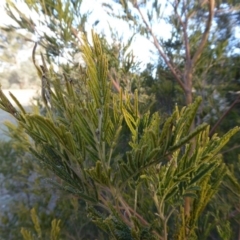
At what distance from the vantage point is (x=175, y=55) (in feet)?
8.21

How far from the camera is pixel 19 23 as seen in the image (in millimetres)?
1727

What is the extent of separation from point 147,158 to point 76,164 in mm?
198

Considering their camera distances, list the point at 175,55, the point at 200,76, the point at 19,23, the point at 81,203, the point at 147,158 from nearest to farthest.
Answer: the point at 147,158
the point at 19,23
the point at 200,76
the point at 175,55
the point at 81,203

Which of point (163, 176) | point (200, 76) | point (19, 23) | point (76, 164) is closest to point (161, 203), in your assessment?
point (163, 176)

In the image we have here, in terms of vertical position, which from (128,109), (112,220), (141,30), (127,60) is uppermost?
(141,30)

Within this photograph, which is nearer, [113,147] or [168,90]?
[113,147]

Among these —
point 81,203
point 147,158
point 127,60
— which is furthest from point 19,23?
point 81,203

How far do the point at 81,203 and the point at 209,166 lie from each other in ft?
8.15

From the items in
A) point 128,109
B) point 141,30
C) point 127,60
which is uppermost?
point 141,30

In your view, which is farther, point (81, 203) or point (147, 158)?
point (81, 203)

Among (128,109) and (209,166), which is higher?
(128,109)

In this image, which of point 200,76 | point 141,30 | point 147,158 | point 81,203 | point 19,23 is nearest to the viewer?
point 147,158

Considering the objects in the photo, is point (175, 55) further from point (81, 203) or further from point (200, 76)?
point (81, 203)

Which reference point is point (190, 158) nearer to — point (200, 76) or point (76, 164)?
point (76, 164)
